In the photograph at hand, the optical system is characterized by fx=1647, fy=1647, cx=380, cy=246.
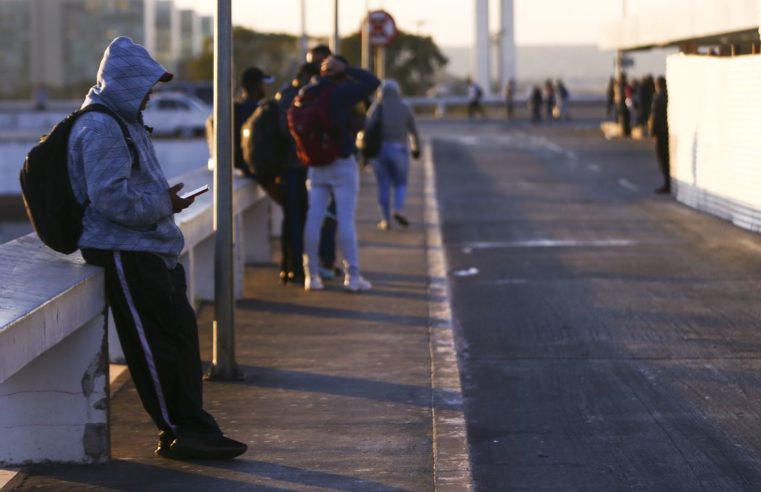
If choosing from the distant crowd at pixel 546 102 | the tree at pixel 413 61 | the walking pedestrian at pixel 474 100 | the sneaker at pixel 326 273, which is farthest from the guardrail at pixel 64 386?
the tree at pixel 413 61

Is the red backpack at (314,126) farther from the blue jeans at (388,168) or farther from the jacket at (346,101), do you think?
the blue jeans at (388,168)

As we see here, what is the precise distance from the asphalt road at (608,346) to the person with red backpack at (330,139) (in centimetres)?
125

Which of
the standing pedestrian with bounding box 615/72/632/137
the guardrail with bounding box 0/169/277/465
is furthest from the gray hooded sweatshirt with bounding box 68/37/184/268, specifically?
the standing pedestrian with bounding box 615/72/632/137

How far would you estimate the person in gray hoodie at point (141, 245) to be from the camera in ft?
23.1

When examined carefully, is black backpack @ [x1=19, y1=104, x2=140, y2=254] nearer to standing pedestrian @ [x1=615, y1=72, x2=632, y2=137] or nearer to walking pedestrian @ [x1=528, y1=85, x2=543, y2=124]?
standing pedestrian @ [x1=615, y1=72, x2=632, y2=137]

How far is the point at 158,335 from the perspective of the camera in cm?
728

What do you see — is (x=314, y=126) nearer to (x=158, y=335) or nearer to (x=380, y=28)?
(x=158, y=335)

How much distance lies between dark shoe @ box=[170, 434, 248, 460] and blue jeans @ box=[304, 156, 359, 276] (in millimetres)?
5441

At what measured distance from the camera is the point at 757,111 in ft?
57.1

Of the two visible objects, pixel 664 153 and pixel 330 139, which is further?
pixel 664 153

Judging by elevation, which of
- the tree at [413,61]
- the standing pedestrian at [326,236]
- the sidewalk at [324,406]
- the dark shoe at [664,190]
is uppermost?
the tree at [413,61]

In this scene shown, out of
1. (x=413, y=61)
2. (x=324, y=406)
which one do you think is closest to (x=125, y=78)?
(x=324, y=406)

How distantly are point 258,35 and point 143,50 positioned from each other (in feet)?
318

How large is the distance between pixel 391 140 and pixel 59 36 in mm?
99452
